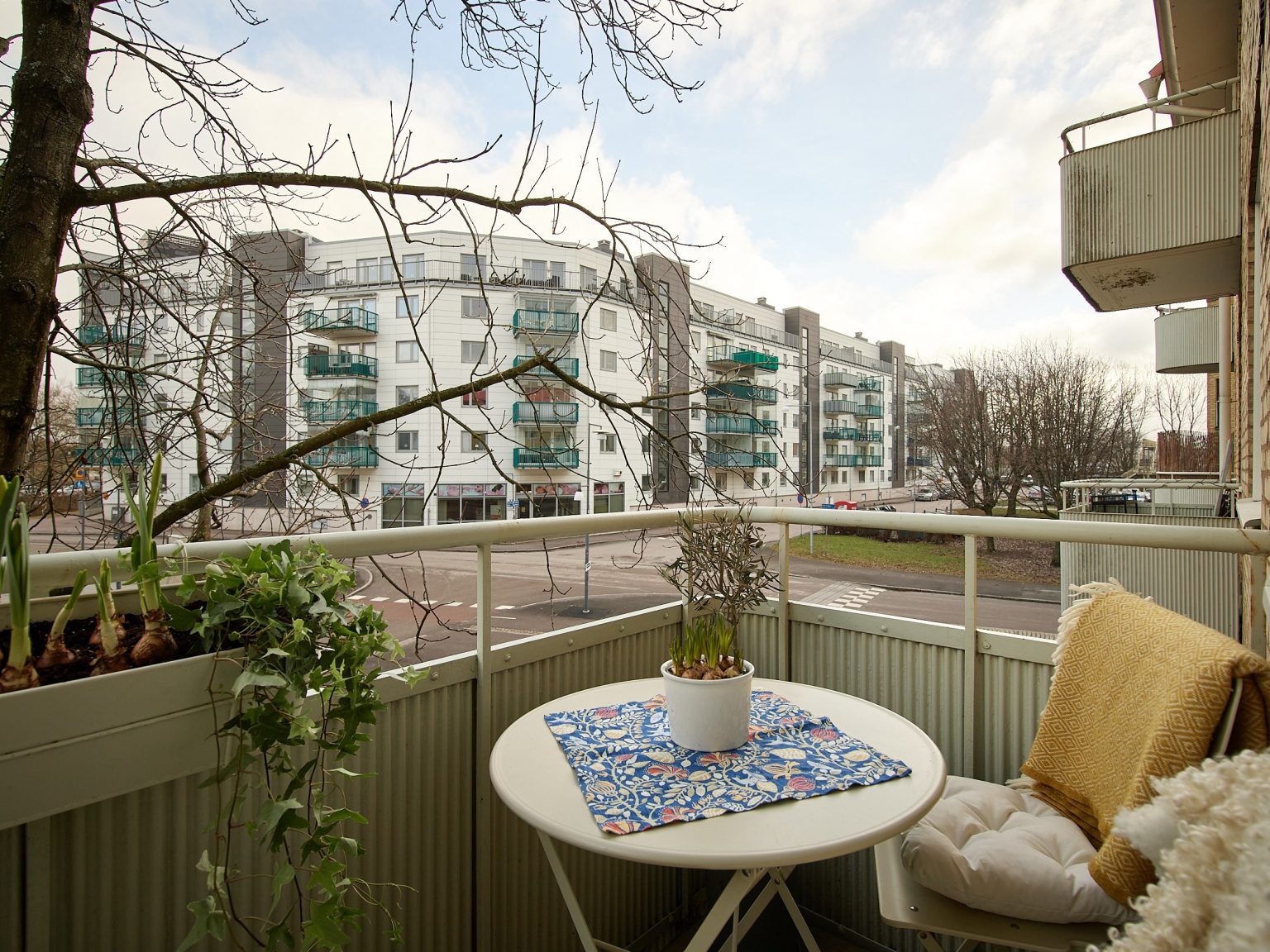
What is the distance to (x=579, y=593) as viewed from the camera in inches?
98.9

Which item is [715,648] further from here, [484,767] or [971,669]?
[971,669]

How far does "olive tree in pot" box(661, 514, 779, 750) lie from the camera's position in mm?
1379

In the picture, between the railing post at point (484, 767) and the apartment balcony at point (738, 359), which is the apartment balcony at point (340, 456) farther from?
the apartment balcony at point (738, 359)

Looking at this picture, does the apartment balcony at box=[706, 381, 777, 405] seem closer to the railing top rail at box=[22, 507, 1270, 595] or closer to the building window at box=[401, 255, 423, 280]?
the railing top rail at box=[22, 507, 1270, 595]

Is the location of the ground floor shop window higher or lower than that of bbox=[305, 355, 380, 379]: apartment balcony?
lower

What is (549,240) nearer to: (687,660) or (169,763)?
(687,660)

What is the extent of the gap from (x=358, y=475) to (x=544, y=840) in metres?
2.86

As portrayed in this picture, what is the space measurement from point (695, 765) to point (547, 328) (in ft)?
6.44

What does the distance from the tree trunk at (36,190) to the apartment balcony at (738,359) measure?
2.03 metres

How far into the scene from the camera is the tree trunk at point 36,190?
162 centimetres

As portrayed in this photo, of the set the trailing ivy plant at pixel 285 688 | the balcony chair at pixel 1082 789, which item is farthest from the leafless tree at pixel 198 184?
the balcony chair at pixel 1082 789

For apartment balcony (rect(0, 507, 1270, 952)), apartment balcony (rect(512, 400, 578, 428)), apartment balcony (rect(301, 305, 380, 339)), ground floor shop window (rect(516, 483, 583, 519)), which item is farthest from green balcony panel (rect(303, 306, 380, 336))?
apartment balcony (rect(0, 507, 1270, 952))

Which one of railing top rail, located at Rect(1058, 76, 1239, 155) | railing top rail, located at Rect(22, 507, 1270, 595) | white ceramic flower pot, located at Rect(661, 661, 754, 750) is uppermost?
railing top rail, located at Rect(1058, 76, 1239, 155)

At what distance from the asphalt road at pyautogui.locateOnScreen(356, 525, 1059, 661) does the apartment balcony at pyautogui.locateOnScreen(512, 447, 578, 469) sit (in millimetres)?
396
